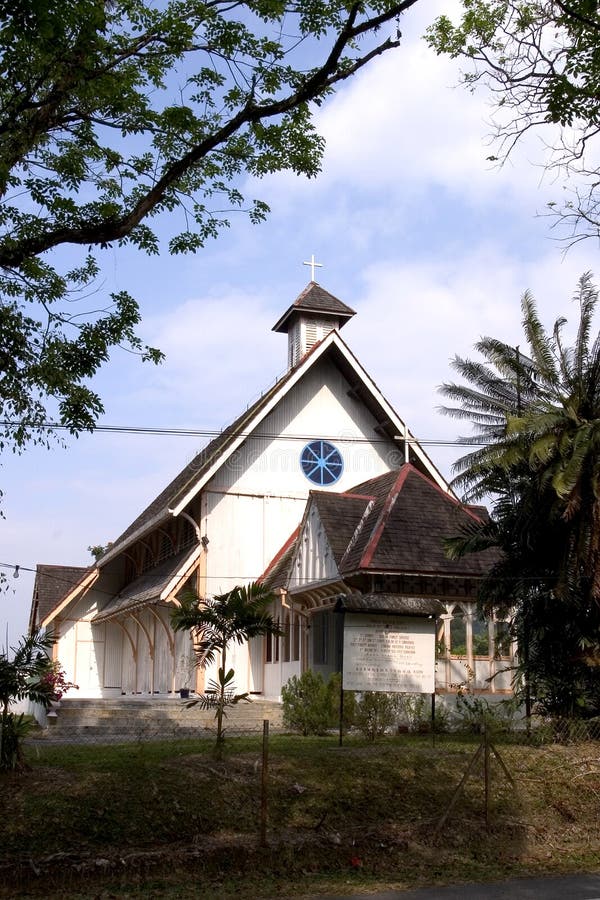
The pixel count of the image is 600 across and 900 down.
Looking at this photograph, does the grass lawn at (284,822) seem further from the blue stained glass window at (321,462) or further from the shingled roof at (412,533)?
the blue stained glass window at (321,462)

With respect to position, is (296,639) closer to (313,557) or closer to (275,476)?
(313,557)

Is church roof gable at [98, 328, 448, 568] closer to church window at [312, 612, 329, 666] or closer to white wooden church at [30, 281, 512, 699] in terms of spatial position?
white wooden church at [30, 281, 512, 699]

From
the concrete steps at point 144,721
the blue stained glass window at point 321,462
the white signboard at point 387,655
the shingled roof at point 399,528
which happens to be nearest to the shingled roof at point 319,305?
the blue stained glass window at point 321,462

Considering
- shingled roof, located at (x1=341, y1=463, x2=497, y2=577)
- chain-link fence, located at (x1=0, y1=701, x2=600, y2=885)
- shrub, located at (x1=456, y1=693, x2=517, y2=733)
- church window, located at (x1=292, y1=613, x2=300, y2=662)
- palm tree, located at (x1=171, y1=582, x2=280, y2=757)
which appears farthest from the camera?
church window, located at (x1=292, y1=613, x2=300, y2=662)

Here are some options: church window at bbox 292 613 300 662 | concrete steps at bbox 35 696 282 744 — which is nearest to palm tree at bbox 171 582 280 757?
concrete steps at bbox 35 696 282 744

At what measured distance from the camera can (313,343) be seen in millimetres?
32719

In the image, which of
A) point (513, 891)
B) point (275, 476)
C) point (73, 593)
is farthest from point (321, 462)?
point (513, 891)

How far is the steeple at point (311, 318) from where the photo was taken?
32406 millimetres

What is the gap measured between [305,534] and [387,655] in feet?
29.2

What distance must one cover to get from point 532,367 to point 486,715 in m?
7.20

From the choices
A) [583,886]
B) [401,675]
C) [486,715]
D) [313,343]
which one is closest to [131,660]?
[313,343]

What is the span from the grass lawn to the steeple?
1913 cm

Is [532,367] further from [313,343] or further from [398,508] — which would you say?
[313,343]

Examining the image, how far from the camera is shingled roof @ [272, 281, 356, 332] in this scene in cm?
3228
